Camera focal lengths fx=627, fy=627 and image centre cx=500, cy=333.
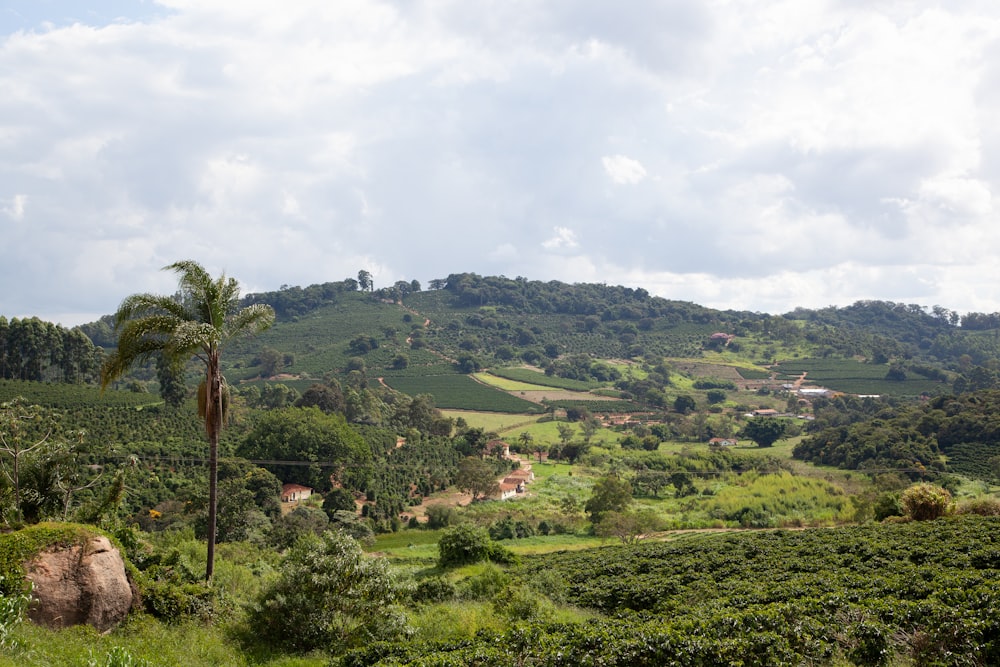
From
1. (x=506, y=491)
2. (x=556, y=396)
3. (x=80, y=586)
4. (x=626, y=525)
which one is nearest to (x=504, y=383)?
(x=556, y=396)

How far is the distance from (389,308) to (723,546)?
5868 inches

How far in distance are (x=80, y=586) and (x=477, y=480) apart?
43.3 meters

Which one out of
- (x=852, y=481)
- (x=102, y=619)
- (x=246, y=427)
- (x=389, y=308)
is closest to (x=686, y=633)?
(x=102, y=619)

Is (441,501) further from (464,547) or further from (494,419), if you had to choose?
(494,419)

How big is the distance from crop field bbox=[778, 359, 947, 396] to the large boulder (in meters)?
122

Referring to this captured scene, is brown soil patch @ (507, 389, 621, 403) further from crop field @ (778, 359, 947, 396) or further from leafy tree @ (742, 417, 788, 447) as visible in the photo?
crop field @ (778, 359, 947, 396)

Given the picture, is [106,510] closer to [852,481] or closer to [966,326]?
[852,481]

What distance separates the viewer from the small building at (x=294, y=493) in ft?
154

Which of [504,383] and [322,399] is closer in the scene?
[322,399]

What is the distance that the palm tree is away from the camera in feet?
42.4

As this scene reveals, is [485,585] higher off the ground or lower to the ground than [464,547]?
higher

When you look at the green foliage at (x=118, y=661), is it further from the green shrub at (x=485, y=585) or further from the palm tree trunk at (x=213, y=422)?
the green shrub at (x=485, y=585)

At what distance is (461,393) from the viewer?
10525 centimetres

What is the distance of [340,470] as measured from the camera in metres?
52.7
